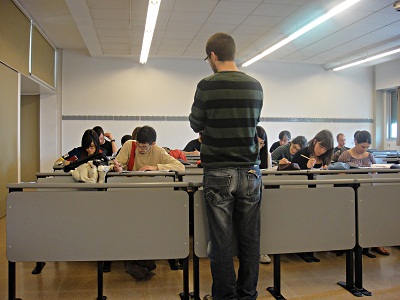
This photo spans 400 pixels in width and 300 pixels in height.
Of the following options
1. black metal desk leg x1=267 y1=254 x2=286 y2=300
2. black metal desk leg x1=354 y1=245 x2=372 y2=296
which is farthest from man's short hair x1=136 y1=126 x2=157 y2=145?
black metal desk leg x1=354 y1=245 x2=372 y2=296

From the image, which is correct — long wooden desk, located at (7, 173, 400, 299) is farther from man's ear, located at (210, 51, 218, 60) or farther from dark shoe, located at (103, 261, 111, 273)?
man's ear, located at (210, 51, 218, 60)

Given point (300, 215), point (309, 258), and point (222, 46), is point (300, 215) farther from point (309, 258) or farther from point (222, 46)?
point (222, 46)

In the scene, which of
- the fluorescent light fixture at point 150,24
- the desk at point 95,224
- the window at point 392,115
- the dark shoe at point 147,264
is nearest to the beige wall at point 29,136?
the fluorescent light fixture at point 150,24

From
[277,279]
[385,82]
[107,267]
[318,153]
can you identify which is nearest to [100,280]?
[107,267]

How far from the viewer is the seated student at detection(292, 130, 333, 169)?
3.70 m

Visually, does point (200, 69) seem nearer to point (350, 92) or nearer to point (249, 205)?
point (350, 92)

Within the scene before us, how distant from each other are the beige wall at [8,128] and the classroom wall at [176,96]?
333 cm

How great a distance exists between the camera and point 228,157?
6.51 ft

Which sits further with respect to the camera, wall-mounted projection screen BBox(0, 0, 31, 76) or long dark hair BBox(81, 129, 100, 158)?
wall-mounted projection screen BBox(0, 0, 31, 76)

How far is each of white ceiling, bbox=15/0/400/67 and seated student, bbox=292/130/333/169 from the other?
2758 millimetres

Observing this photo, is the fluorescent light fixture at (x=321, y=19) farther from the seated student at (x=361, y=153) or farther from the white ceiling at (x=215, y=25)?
the seated student at (x=361, y=153)

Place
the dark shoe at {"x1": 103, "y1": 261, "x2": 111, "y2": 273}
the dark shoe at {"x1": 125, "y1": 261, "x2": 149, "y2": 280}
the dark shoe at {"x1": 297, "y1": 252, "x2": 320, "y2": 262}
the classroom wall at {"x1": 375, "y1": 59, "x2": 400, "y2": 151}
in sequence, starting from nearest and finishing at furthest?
1. the dark shoe at {"x1": 125, "y1": 261, "x2": 149, "y2": 280}
2. the dark shoe at {"x1": 103, "y1": 261, "x2": 111, "y2": 273}
3. the dark shoe at {"x1": 297, "y1": 252, "x2": 320, "y2": 262}
4. the classroom wall at {"x1": 375, "y1": 59, "x2": 400, "y2": 151}

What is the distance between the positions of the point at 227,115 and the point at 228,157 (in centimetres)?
23

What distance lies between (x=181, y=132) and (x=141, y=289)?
7.08 meters
